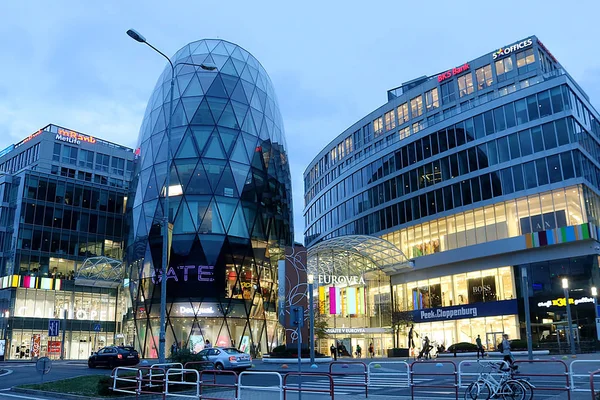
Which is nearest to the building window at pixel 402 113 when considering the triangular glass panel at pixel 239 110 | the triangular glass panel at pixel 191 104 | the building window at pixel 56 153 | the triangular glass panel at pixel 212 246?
the triangular glass panel at pixel 239 110

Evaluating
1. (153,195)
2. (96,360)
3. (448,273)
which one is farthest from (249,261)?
(448,273)

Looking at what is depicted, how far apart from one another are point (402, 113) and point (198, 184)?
118ft

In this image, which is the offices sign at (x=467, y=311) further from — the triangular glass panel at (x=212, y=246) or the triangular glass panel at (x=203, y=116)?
the triangular glass panel at (x=203, y=116)

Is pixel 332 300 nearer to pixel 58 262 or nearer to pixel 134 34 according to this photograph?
pixel 58 262

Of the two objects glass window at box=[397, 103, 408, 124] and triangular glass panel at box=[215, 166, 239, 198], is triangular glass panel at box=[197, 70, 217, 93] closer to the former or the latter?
triangular glass panel at box=[215, 166, 239, 198]

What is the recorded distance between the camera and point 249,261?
4725 centimetres

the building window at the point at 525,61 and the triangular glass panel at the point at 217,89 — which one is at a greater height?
the building window at the point at 525,61

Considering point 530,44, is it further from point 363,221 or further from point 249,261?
point 249,261

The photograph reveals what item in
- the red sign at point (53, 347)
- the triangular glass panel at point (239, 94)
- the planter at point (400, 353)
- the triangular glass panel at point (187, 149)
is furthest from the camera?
the triangular glass panel at point (239, 94)

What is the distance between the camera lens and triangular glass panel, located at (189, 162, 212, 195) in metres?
46.4

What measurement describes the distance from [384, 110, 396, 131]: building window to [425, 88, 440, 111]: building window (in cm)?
558

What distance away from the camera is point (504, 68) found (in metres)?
63.3

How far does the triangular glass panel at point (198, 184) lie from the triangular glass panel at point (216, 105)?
5194 millimetres

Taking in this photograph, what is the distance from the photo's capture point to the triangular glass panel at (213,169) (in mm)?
46750
